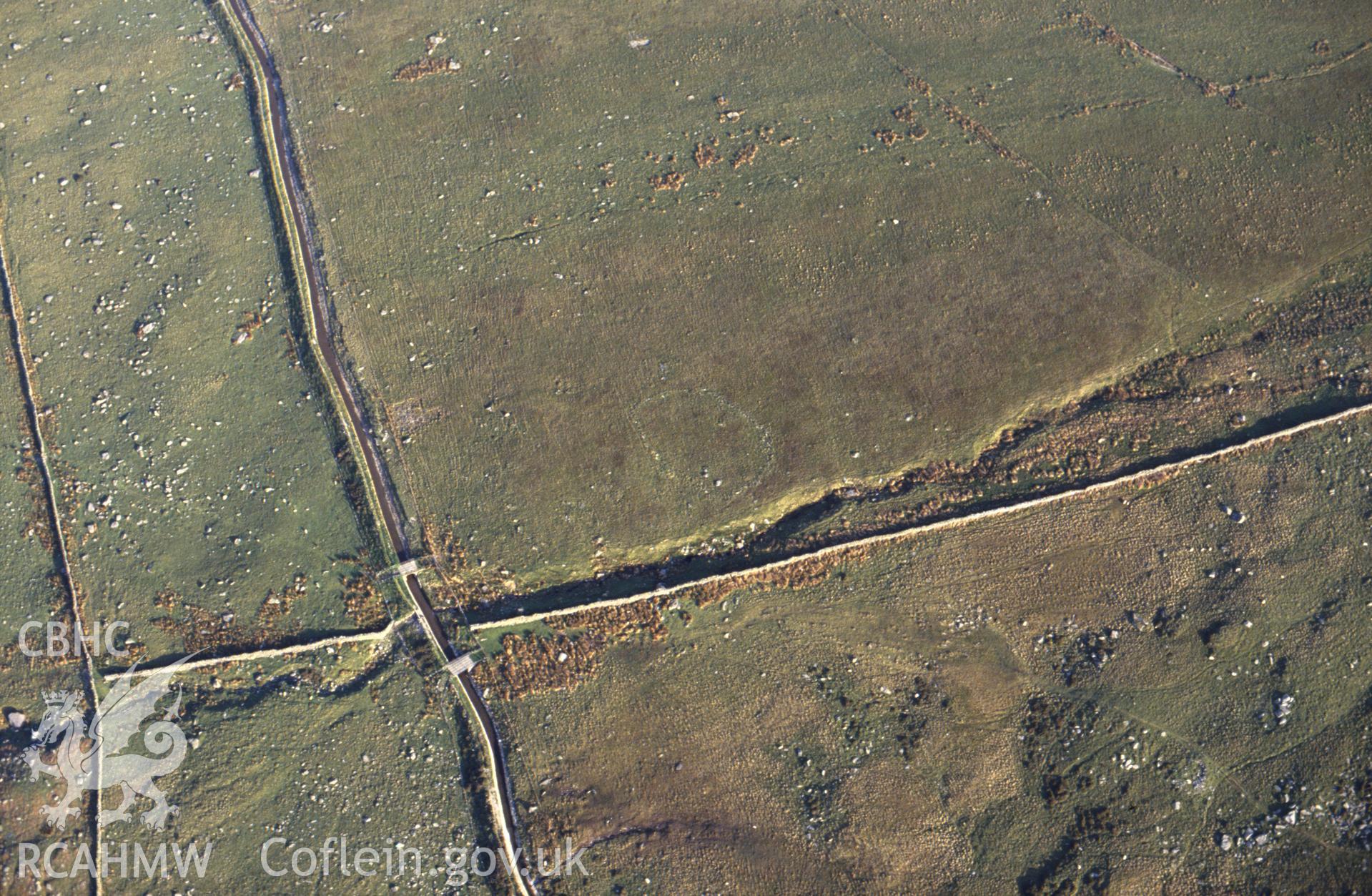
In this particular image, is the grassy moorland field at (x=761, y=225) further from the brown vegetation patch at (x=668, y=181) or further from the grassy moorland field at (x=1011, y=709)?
the grassy moorland field at (x=1011, y=709)

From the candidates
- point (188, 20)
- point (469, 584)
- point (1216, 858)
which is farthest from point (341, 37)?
point (1216, 858)

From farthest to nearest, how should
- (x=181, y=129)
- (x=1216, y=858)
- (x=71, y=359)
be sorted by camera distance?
(x=181, y=129) < (x=71, y=359) < (x=1216, y=858)

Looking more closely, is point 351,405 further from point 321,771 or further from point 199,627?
point 321,771

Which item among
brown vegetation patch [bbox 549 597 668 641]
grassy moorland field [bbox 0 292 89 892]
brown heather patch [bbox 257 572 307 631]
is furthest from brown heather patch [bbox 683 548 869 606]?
grassy moorland field [bbox 0 292 89 892]

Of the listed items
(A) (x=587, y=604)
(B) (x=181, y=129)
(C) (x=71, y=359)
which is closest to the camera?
(A) (x=587, y=604)

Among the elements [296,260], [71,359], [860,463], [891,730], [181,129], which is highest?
A: [181,129]

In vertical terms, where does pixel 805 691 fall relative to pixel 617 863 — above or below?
above

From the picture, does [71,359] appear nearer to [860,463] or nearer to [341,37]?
[341,37]
